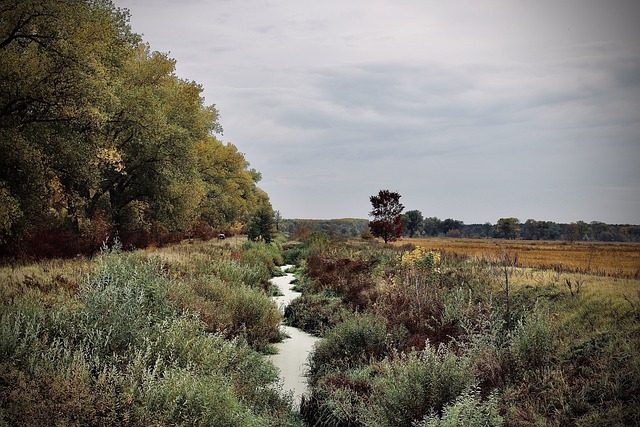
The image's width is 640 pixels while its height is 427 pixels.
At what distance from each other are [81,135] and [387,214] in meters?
39.3

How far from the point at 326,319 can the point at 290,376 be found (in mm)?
4588

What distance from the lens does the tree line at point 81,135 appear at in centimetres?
1407

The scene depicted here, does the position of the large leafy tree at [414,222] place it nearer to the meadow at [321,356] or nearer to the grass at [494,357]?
the grass at [494,357]

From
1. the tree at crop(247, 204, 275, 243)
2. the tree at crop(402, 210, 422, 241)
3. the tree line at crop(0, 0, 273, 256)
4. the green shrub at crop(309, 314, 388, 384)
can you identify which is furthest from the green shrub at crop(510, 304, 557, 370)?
the tree at crop(402, 210, 422, 241)

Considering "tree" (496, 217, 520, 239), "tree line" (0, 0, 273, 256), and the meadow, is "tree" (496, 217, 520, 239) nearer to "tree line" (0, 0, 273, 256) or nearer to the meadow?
"tree line" (0, 0, 273, 256)

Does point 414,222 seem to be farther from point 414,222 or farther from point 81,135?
point 81,135

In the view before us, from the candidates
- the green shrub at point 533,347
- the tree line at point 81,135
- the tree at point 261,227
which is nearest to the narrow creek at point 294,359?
the green shrub at point 533,347

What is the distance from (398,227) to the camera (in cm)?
5097

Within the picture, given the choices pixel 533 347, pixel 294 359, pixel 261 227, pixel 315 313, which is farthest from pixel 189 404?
pixel 261 227

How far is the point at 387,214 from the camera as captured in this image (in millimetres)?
52219

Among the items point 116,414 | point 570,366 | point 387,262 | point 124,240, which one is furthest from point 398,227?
point 116,414

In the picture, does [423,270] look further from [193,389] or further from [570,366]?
[193,389]

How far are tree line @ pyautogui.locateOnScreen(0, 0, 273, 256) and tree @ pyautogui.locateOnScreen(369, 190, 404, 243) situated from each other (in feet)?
92.0

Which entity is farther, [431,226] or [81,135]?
[431,226]
